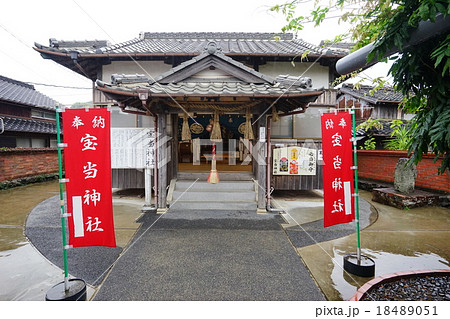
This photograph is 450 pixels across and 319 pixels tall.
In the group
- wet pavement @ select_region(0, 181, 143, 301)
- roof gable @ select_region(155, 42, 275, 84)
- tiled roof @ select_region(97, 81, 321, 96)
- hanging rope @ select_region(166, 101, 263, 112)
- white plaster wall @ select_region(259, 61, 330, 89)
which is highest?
white plaster wall @ select_region(259, 61, 330, 89)

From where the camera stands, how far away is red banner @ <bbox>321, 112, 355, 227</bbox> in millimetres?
3918

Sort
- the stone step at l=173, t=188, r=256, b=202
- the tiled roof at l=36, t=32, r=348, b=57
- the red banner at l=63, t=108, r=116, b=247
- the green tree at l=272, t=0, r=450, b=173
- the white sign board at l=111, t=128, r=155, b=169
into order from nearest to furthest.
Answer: the green tree at l=272, t=0, r=450, b=173 < the red banner at l=63, t=108, r=116, b=247 < the white sign board at l=111, t=128, r=155, b=169 < the stone step at l=173, t=188, r=256, b=202 < the tiled roof at l=36, t=32, r=348, b=57

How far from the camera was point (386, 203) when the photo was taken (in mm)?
7883

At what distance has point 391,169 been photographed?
32.0 feet

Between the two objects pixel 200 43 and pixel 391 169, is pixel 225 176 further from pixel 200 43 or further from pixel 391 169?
pixel 200 43

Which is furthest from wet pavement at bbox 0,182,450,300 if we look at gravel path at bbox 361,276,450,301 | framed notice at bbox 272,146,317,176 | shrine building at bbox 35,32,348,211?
framed notice at bbox 272,146,317,176

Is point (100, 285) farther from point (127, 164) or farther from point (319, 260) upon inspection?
point (127, 164)

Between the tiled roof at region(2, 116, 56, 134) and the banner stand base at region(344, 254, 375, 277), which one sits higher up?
the tiled roof at region(2, 116, 56, 134)

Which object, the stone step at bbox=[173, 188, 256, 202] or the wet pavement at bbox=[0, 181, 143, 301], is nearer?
the wet pavement at bbox=[0, 181, 143, 301]

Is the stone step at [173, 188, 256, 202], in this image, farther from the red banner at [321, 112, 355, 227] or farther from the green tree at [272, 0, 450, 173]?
the green tree at [272, 0, 450, 173]

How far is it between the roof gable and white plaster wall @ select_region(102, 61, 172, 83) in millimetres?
3744

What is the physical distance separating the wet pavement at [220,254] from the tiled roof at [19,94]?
557 inches

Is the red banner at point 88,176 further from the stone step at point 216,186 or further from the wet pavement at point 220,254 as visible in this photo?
the stone step at point 216,186
